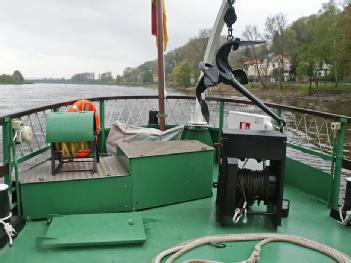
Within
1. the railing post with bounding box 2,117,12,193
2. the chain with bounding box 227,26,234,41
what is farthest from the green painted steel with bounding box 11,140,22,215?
the chain with bounding box 227,26,234,41

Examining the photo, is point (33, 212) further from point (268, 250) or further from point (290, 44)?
point (290, 44)

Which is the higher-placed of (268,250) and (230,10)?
(230,10)

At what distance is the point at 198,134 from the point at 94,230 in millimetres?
2593

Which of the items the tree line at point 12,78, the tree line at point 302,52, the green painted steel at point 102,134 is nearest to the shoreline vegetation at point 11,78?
the tree line at point 12,78

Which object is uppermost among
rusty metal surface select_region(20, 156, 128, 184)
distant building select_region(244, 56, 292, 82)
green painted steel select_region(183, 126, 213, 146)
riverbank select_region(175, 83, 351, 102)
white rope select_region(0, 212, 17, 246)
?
distant building select_region(244, 56, 292, 82)

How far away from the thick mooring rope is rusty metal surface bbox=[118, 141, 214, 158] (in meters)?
0.98

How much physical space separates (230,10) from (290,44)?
5342 centimetres

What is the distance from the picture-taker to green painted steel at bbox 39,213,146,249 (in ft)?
8.93

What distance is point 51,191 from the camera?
10.4ft

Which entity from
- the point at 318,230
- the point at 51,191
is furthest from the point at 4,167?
the point at 318,230

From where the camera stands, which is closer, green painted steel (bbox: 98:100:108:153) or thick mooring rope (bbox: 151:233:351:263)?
thick mooring rope (bbox: 151:233:351:263)

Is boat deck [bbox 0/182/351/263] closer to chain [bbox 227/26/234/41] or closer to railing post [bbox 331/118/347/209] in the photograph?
railing post [bbox 331/118/347/209]

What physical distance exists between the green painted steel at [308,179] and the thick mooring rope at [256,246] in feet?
3.77

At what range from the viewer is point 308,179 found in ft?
13.6
